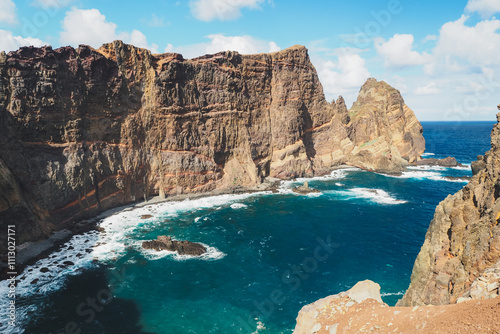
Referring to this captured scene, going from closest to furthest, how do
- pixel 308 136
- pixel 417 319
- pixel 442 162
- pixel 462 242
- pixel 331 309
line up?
pixel 417 319, pixel 331 309, pixel 462 242, pixel 308 136, pixel 442 162

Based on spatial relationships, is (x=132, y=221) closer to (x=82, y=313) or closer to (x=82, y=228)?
(x=82, y=228)

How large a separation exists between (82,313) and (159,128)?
43.8 metres

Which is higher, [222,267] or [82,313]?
[82,313]

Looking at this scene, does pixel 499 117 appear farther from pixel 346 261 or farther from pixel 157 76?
pixel 157 76

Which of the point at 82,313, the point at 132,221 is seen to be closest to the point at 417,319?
the point at 82,313

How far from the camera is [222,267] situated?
123 ft

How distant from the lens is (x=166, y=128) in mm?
66062

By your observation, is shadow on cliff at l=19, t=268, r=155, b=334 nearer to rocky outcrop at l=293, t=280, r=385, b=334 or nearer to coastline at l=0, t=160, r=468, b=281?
coastline at l=0, t=160, r=468, b=281

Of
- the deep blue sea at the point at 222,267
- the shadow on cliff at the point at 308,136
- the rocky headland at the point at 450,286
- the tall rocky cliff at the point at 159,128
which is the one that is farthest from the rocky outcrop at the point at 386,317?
the shadow on cliff at the point at 308,136

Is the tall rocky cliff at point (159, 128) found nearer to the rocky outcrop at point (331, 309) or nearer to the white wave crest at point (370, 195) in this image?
the white wave crest at point (370, 195)

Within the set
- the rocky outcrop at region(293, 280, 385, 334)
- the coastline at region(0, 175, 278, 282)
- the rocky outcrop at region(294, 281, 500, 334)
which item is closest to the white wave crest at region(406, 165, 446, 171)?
the coastline at region(0, 175, 278, 282)

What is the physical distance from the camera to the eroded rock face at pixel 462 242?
1466 cm

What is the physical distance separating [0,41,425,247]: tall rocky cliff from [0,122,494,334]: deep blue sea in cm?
753

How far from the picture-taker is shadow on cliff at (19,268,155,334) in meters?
26.5
